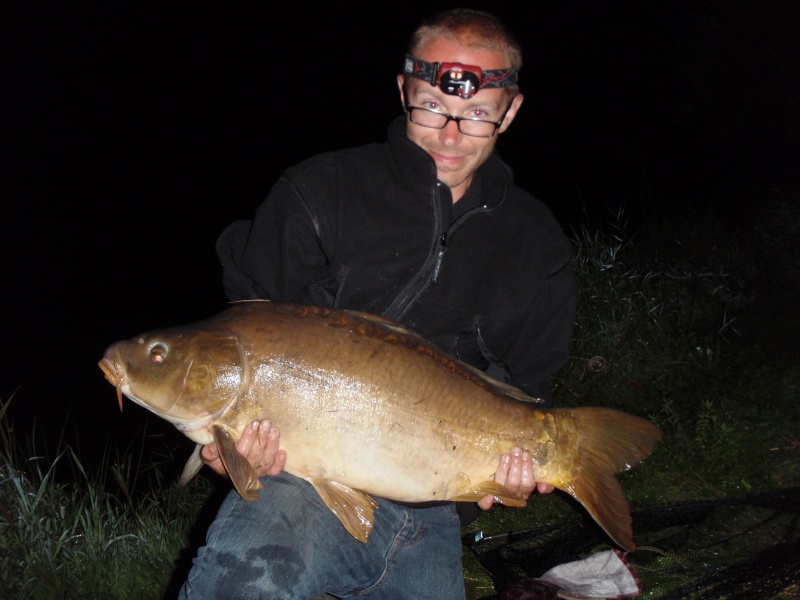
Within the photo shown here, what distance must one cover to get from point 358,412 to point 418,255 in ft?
1.90

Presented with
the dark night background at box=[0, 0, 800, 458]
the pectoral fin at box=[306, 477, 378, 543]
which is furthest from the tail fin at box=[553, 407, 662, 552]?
the dark night background at box=[0, 0, 800, 458]

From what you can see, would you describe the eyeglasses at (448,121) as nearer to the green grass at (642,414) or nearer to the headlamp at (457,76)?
the headlamp at (457,76)

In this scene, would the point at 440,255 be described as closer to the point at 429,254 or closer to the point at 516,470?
the point at 429,254

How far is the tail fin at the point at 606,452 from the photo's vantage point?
2.02 metres

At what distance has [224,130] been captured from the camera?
1306 cm

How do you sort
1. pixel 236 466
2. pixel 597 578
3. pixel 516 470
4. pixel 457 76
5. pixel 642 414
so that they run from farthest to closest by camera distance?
pixel 642 414 → pixel 597 578 → pixel 457 76 → pixel 516 470 → pixel 236 466

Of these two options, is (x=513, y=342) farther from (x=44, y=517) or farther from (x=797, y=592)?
(x=44, y=517)

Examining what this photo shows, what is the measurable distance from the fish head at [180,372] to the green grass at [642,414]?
118 centimetres

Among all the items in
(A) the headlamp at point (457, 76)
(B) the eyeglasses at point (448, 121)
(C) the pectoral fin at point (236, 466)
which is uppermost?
(A) the headlamp at point (457, 76)

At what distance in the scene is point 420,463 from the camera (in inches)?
75.4

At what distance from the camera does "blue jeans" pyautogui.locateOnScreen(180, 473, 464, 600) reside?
1.79 metres

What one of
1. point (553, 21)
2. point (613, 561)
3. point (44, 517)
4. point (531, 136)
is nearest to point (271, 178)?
point (531, 136)

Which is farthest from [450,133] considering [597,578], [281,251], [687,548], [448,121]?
[687,548]

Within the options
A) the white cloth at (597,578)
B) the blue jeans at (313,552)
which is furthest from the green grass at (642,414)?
the blue jeans at (313,552)
